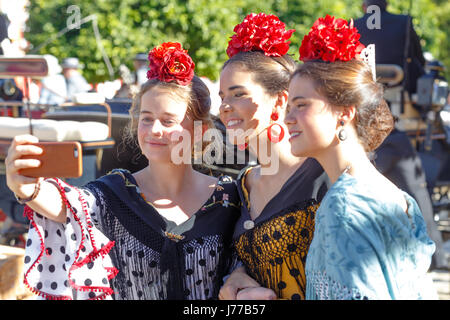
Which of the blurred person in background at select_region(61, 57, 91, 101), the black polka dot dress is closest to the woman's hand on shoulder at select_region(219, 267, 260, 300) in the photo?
the black polka dot dress

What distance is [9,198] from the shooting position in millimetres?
4656

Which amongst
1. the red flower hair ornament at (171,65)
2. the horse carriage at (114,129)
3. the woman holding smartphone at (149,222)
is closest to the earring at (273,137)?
the woman holding smartphone at (149,222)

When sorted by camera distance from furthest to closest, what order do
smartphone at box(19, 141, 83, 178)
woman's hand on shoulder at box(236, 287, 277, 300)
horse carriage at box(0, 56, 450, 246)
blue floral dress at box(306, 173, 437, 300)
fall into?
horse carriage at box(0, 56, 450, 246) → woman's hand on shoulder at box(236, 287, 277, 300) → smartphone at box(19, 141, 83, 178) → blue floral dress at box(306, 173, 437, 300)

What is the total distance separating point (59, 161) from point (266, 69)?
911 mm

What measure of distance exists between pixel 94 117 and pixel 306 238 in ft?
11.1

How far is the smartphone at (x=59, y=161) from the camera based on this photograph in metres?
1.66

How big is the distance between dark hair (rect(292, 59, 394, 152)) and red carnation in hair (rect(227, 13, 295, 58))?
462 mm

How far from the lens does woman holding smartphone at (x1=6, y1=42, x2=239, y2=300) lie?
1971 mm

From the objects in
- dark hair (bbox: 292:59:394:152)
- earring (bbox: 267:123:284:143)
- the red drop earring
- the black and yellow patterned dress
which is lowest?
the black and yellow patterned dress

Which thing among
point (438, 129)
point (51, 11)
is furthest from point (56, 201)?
point (51, 11)

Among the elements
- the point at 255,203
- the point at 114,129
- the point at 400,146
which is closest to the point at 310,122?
the point at 255,203

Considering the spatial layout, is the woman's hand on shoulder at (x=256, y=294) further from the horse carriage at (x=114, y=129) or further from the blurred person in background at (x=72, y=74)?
the blurred person in background at (x=72, y=74)

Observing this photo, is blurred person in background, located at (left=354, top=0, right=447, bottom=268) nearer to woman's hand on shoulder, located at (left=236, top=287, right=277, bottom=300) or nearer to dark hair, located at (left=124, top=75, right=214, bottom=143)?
dark hair, located at (left=124, top=75, right=214, bottom=143)

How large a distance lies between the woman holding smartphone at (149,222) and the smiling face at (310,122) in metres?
0.59
